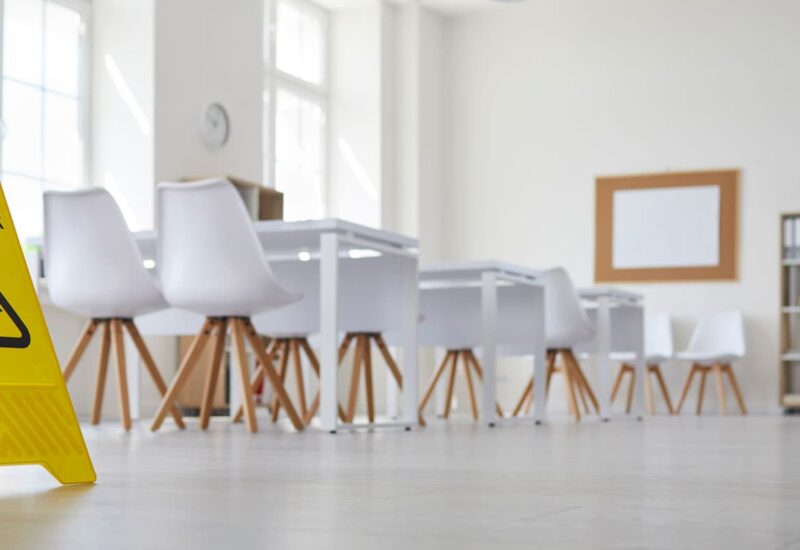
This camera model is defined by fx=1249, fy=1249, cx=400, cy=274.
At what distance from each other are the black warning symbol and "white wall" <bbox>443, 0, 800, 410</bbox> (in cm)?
823

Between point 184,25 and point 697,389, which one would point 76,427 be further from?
point 697,389

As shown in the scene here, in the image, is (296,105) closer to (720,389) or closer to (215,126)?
(215,126)

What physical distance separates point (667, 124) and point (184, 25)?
13.5 feet

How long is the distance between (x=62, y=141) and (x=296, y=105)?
9.09 feet

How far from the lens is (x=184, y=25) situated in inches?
297

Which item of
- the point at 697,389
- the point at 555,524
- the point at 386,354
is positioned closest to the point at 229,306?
the point at 386,354

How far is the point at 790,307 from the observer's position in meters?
9.10

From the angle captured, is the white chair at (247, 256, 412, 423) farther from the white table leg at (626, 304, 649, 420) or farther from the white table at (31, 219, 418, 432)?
the white table leg at (626, 304, 649, 420)

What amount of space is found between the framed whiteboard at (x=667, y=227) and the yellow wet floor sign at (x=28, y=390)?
27.1ft

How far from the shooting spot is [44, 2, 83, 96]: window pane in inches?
276

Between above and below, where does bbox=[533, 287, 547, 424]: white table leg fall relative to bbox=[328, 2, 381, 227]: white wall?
below

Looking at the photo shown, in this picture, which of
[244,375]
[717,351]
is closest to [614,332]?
[717,351]

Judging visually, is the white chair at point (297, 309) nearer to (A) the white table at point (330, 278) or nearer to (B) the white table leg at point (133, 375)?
(A) the white table at point (330, 278)

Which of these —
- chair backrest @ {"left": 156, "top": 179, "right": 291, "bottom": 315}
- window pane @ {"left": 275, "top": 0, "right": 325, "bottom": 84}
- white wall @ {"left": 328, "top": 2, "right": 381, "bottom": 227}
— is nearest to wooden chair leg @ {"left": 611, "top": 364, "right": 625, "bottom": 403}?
white wall @ {"left": 328, "top": 2, "right": 381, "bottom": 227}
